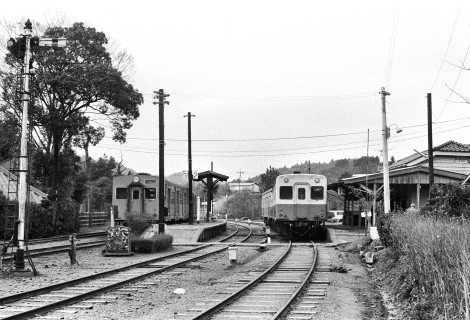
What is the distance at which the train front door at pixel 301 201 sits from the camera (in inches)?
1070

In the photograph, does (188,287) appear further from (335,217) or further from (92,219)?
(335,217)

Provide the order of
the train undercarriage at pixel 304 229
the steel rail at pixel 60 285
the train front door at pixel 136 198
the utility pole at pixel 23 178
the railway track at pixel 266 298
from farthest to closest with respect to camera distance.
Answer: the train front door at pixel 136 198, the train undercarriage at pixel 304 229, the utility pole at pixel 23 178, the steel rail at pixel 60 285, the railway track at pixel 266 298

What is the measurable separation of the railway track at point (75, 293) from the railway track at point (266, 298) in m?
2.02

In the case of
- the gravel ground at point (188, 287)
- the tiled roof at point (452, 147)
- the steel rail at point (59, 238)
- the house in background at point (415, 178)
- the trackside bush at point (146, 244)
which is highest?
the tiled roof at point (452, 147)

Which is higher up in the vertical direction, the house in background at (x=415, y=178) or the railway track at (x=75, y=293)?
the house in background at (x=415, y=178)

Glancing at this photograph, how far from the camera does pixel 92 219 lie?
42.2 metres

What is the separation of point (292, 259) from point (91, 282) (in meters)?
8.08

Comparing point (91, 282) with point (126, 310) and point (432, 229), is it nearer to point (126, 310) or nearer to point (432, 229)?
point (126, 310)

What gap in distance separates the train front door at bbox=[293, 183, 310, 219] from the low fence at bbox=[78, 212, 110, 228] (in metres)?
17.9

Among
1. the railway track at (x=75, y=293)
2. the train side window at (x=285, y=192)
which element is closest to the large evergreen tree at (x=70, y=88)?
the train side window at (x=285, y=192)

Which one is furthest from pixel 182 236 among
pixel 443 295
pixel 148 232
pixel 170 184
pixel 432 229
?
pixel 443 295

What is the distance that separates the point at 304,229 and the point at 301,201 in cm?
216

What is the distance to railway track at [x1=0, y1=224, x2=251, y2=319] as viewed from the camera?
8.66 metres

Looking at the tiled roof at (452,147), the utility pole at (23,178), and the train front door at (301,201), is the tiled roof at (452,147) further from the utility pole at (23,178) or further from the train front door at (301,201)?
the utility pole at (23,178)
